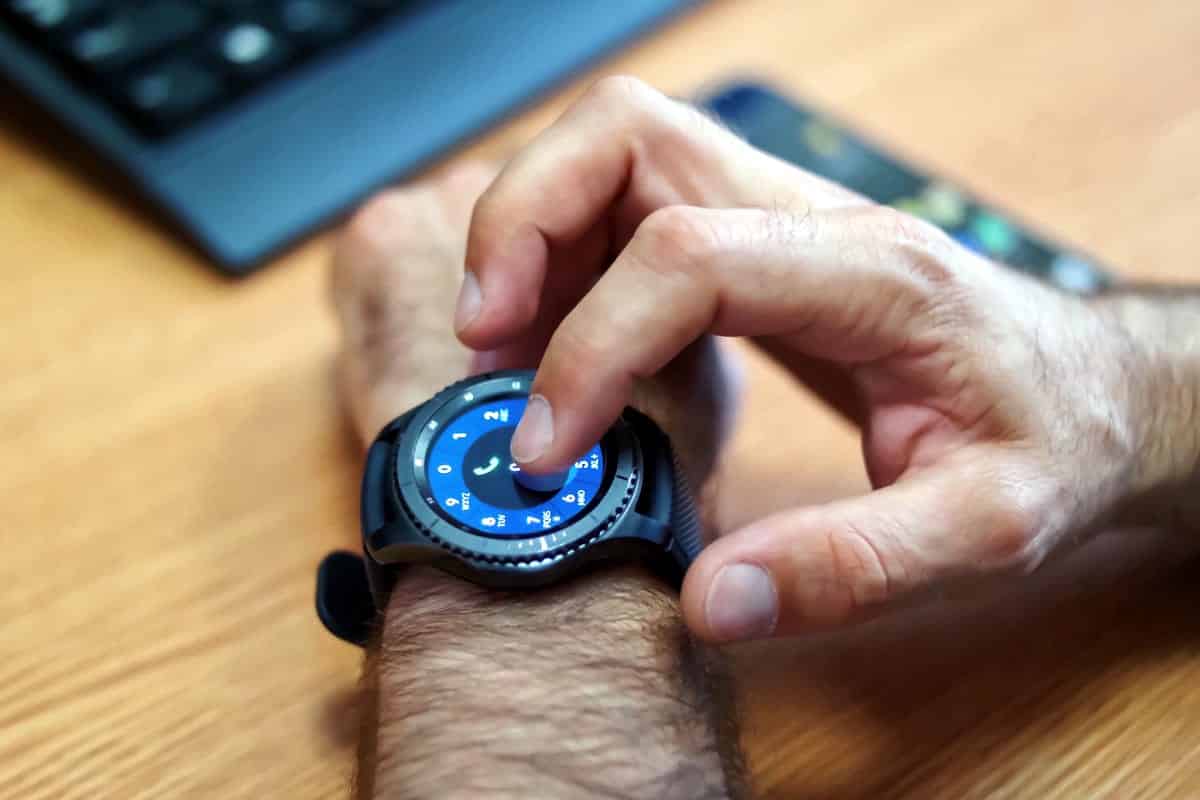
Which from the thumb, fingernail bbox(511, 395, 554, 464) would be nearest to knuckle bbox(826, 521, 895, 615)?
the thumb

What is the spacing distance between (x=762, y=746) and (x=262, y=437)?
0.32 metres

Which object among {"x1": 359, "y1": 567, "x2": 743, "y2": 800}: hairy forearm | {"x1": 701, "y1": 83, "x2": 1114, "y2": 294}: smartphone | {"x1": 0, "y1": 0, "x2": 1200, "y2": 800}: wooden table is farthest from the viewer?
{"x1": 701, "y1": 83, "x2": 1114, "y2": 294}: smartphone

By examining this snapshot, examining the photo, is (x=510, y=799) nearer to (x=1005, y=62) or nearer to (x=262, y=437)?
(x=262, y=437)

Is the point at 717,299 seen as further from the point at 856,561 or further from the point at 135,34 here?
the point at 135,34

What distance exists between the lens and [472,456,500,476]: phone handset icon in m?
0.48

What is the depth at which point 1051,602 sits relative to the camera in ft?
1.84

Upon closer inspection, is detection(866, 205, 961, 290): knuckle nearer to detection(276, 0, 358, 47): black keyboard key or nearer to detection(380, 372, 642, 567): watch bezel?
detection(380, 372, 642, 567): watch bezel

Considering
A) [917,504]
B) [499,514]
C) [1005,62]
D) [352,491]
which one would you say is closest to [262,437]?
[352,491]

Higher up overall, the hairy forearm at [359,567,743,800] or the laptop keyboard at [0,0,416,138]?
the laptop keyboard at [0,0,416,138]

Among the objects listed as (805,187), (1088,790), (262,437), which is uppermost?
(805,187)

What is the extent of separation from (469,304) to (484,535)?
0.14 metres

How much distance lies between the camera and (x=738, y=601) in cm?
44

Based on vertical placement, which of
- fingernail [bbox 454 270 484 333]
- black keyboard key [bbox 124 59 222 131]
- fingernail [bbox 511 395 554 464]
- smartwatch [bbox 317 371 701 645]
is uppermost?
black keyboard key [bbox 124 59 222 131]

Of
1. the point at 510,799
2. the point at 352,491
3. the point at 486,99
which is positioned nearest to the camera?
the point at 510,799
